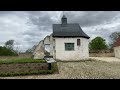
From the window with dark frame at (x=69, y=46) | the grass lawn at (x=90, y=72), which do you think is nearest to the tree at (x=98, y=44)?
the window with dark frame at (x=69, y=46)

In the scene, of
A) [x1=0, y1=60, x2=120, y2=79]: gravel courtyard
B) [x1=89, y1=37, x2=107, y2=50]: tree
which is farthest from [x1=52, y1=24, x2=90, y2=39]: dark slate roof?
[x1=89, y1=37, x2=107, y2=50]: tree

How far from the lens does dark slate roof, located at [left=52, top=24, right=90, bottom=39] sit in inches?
900

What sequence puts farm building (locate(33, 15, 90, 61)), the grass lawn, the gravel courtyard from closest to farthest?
1. the gravel courtyard
2. the grass lawn
3. farm building (locate(33, 15, 90, 61))

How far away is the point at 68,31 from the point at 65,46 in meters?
2.29

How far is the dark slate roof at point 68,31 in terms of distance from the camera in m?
22.9

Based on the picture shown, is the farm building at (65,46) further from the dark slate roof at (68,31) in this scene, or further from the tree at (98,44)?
the tree at (98,44)

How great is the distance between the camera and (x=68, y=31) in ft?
77.8

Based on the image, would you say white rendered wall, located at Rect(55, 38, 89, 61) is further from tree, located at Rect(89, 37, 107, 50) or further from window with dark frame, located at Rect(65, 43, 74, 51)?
tree, located at Rect(89, 37, 107, 50)

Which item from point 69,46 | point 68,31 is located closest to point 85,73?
point 69,46

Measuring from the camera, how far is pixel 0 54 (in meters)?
26.8
